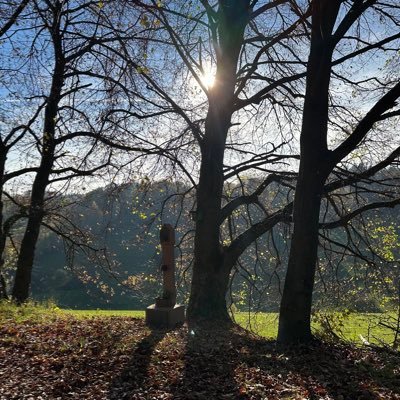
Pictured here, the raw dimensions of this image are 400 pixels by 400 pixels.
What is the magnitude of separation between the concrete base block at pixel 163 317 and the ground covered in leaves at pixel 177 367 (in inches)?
26.2

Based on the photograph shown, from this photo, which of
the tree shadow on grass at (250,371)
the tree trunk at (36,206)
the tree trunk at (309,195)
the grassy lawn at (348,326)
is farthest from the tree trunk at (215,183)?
the tree trunk at (36,206)

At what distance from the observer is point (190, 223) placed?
13766 mm

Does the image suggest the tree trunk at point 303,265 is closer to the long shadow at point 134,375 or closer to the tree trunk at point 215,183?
the long shadow at point 134,375

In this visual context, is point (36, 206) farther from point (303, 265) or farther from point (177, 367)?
point (303, 265)

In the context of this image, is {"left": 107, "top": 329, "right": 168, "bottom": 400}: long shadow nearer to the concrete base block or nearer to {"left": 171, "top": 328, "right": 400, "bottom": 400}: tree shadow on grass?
{"left": 171, "top": 328, "right": 400, "bottom": 400}: tree shadow on grass

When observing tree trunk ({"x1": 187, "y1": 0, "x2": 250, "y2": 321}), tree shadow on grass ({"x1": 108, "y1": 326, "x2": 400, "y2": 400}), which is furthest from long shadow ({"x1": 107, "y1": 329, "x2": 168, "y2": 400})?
tree trunk ({"x1": 187, "y1": 0, "x2": 250, "y2": 321})

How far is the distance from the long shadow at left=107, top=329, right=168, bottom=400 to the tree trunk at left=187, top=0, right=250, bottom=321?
2657mm

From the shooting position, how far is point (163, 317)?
29.9 feet

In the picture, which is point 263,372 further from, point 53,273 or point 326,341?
point 53,273

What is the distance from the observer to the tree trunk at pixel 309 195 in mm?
7332

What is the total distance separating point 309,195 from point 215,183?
3195mm

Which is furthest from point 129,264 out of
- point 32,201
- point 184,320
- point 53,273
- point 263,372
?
point 263,372

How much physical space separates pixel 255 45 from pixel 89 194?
6.17 meters

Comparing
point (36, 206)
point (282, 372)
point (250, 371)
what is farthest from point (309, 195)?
point (36, 206)
